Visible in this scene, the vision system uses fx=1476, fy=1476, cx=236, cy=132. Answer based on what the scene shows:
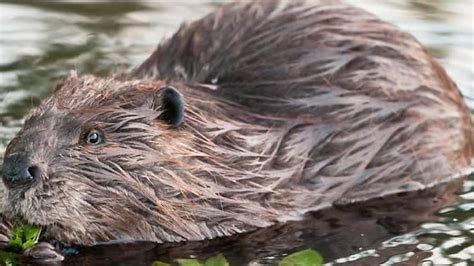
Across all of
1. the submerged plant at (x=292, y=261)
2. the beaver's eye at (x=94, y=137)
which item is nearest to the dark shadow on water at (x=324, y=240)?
the submerged plant at (x=292, y=261)

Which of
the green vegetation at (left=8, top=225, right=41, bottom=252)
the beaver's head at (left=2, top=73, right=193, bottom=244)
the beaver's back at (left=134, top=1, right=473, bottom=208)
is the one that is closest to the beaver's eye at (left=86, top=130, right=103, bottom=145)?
the beaver's head at (left=2, top=73, right=193, bottom=244)

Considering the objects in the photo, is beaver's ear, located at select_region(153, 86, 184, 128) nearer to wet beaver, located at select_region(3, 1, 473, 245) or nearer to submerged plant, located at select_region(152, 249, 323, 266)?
wet beaver, located at select_region(3, 1, 473, 245)

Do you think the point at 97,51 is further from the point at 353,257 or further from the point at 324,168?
the point at 353,257

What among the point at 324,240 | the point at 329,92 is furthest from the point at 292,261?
the point at 329,92

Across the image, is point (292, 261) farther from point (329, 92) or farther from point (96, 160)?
point (329, 92)

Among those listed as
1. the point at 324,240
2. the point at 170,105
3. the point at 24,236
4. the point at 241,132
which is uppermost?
the point at 170,105

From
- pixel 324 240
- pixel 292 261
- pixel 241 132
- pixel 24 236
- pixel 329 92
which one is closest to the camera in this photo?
pixel 292 261
